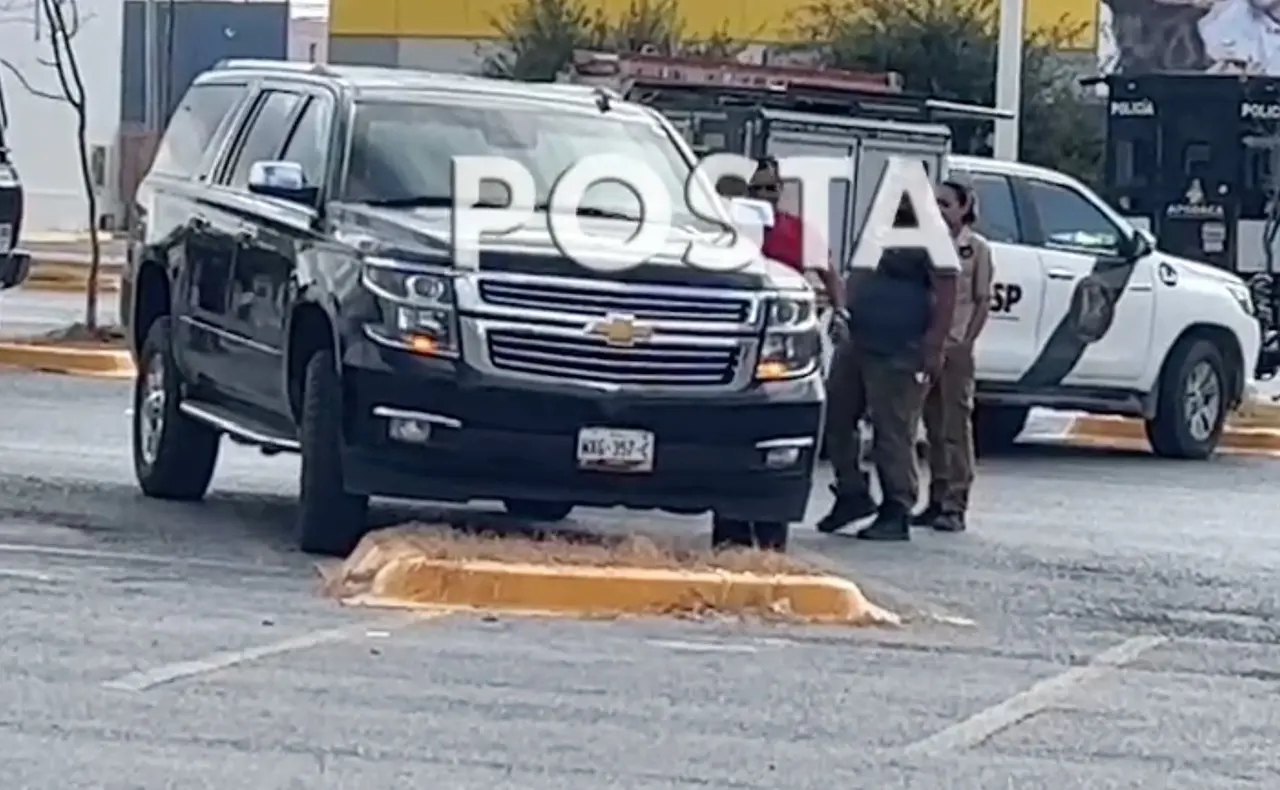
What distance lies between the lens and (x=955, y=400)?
14656 millimetres

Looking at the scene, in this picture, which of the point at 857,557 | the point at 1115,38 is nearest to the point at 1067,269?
the point at 857,557

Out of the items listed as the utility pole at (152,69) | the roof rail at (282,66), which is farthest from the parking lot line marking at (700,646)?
the utility pole at (152,69)

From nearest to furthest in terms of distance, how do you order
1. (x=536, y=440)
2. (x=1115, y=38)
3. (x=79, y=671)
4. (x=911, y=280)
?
(x=79, y=671) → (x=536, y=440) → (x=911, y=280) → (x=1115, y=38)

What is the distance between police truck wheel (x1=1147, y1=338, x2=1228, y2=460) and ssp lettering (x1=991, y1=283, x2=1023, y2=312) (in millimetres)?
1427

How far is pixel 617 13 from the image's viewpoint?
45781 mm

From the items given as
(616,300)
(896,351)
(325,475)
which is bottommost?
(325,475)

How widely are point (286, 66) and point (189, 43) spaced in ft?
144

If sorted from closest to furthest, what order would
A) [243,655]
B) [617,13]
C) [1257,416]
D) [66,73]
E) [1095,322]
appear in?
[243,655], [1095,322], [1257,416], [66,73], [617,13]

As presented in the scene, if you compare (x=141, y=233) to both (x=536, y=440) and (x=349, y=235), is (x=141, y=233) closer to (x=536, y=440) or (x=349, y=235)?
(x=349, y=235)

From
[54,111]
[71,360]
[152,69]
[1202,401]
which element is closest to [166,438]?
[1202,401]

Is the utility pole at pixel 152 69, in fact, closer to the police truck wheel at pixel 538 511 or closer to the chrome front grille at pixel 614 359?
the police truck wheel at pixel 538 511

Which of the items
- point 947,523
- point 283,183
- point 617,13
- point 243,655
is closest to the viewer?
point 243,655

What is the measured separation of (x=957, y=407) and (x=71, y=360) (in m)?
9.31

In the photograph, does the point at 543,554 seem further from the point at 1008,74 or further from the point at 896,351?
the point at 1008,74
